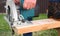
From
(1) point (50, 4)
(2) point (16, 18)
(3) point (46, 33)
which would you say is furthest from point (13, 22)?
(3) point (46, 33)

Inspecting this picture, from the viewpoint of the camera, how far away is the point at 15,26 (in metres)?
0.86

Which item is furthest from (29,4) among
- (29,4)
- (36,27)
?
(36,27)

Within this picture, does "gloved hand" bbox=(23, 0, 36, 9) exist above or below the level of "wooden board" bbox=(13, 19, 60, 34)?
above

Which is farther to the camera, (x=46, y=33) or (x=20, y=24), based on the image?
(x=46, y=33)

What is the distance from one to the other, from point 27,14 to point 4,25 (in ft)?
4.42

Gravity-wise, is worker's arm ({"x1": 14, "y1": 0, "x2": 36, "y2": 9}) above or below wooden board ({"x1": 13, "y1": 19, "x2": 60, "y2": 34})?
above

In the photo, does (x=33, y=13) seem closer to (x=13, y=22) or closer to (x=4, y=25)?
(x=13, y=22)

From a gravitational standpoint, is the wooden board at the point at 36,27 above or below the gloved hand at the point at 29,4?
below

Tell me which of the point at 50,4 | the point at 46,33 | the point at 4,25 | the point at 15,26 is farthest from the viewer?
the point at 4,25

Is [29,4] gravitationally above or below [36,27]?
above

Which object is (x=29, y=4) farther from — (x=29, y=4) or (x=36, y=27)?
(x=36, y=27)

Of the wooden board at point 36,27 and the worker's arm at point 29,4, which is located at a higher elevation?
the worker's arm at point 29,4

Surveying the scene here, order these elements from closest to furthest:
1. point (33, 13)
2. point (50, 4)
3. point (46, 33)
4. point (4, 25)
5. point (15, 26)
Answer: point (15, 26) → point (33, 13) → point (50, 4) → point (46, 33) → point (4, 25)

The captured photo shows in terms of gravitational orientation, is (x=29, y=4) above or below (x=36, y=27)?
above
